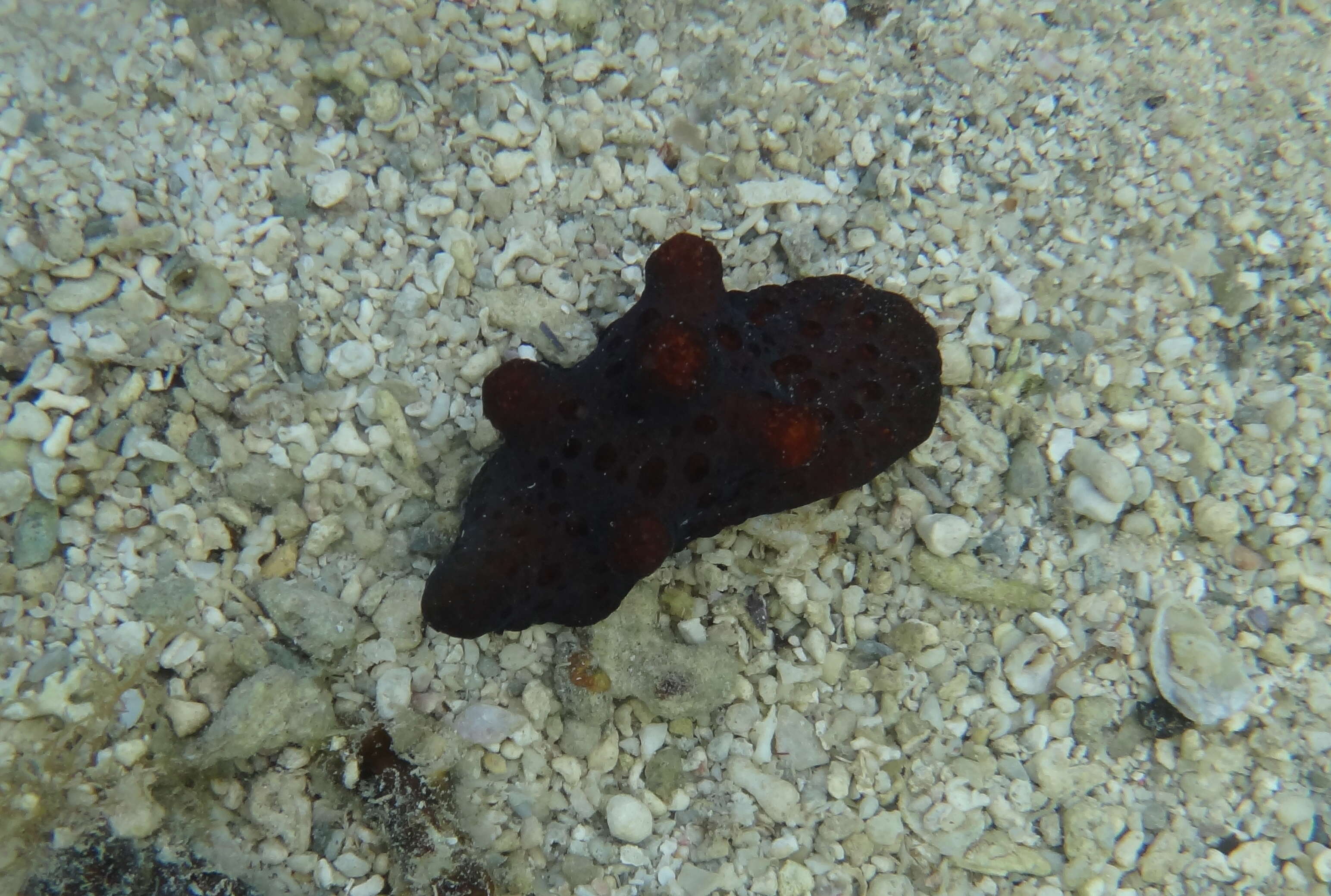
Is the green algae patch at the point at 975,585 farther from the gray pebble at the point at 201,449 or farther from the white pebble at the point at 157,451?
the white pebble at the point at 157,451

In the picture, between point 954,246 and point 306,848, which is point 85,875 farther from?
point 954,246

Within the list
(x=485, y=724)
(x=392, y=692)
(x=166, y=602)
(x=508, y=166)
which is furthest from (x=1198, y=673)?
(x=166, y=602)

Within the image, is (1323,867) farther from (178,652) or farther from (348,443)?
(178,652)

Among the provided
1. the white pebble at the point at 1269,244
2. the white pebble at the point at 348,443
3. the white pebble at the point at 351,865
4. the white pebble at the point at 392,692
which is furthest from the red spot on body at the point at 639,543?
the white pebble at the point at 1269,244

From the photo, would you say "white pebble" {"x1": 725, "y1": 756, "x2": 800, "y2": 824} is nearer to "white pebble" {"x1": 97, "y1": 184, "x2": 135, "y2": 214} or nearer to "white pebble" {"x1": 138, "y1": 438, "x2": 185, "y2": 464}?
"white pebble" {"x1": 138, "y1": 438, "x2": 185, "y2": 464}

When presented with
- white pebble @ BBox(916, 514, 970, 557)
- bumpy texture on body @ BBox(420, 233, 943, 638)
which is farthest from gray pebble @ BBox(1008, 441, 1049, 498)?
bumpy texture on body @ BBox(420, 233, 943, 638)

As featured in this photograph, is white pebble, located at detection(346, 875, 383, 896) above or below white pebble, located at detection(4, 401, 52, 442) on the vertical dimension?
below

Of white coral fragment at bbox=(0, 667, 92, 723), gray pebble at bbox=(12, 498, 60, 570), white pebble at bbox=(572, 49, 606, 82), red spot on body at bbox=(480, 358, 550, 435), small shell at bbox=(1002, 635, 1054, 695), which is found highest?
white pebble at bbox=(572, 49, 606, 82)

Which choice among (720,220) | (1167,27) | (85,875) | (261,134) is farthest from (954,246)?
(85,875)

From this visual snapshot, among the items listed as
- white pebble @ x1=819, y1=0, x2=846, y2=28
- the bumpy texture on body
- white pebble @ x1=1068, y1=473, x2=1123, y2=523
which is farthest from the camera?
white pebble @ x1=819, y1=0, x2=846, y2=28

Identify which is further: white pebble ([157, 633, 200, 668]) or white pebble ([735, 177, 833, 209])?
white pebble ([735, 177, 833, 209])
